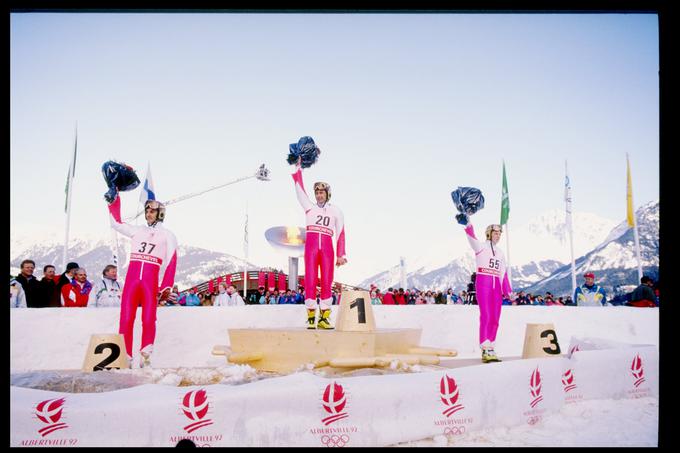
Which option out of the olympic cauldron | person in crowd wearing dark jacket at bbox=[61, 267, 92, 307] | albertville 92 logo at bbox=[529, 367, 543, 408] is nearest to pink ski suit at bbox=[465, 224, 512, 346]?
albertville 92 logo at bbox=[529, 367, 543, 408]

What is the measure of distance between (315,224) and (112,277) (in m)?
3.47

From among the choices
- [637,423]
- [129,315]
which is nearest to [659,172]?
[637,423]

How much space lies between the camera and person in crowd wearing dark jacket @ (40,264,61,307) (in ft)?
27.2

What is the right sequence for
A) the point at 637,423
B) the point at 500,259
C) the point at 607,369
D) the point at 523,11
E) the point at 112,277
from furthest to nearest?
the point at 112,277
the point at 500,259
the point at 607,369
the point at 637,423
the point at 523,11

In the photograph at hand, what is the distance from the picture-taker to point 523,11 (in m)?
4.16

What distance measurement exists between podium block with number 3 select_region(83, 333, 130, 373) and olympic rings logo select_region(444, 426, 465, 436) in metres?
3.60

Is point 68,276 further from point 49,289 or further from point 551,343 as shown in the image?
point 551,343

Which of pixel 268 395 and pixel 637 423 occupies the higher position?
pixel 268 395

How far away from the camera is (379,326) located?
33.0 ft

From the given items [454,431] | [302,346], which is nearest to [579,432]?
[454,431]

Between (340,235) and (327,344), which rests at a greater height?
(340,235)

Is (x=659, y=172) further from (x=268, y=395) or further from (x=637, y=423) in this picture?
(x=268, y=395)

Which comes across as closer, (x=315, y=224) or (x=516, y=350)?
(x=315, y=224)

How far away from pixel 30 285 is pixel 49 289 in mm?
267
